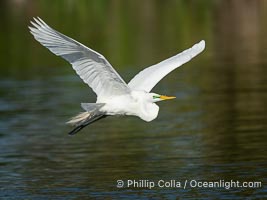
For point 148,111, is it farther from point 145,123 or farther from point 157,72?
point 145,123

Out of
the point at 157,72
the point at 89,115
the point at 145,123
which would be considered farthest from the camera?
the point at 145,123

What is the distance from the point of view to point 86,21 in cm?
3064

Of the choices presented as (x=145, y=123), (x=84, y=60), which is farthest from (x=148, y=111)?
(x=145, y=123)

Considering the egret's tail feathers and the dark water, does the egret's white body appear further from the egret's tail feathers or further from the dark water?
the dark water

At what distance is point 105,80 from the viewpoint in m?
10.7

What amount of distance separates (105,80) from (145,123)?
4.87 metres

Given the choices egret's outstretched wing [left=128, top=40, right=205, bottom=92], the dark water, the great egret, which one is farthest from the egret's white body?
the dark water

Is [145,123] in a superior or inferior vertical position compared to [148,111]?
superior

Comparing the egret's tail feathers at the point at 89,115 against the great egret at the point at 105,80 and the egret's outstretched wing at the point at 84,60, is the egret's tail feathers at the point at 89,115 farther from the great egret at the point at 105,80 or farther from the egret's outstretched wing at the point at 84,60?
the egret's outstretched wing at the point at 84,60

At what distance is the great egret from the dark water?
0.84 metres

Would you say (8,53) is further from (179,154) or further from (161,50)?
(179,154)

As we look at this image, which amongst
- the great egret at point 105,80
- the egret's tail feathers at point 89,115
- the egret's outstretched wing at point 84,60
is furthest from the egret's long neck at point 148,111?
the egret's tail feathers at point 89,115

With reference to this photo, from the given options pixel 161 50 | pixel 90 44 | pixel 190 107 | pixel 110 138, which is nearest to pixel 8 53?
pixel 90 44

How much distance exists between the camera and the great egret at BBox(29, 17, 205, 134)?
1012cm
